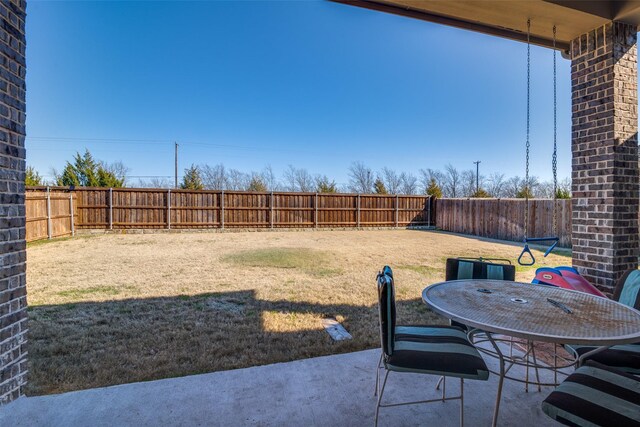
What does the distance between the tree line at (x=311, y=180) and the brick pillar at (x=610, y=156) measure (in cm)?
1373

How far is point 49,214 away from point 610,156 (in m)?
12.8

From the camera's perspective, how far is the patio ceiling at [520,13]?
2723 mm

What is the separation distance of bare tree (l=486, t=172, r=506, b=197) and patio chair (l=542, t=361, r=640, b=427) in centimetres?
2704

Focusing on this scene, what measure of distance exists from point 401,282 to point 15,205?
4.63 meters

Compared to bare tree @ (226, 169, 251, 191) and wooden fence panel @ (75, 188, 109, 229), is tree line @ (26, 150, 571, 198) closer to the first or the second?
bare tree @ (226, 169, 251, 191)

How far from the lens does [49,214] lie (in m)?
9.60

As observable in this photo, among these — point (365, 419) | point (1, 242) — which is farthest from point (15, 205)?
point (365, 419)

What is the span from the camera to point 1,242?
175 centimetres

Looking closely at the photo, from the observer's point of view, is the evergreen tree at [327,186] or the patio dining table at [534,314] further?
the evergreen tree at [327,186]

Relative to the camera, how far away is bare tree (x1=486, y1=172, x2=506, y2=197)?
82.6 feet

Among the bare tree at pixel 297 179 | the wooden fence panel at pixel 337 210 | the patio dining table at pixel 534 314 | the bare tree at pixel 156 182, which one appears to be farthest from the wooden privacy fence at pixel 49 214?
the bare tree at pixel 297 179

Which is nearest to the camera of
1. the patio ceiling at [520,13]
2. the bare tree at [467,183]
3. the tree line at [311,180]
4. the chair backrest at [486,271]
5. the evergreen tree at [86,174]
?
the chair backrest at [486,271]

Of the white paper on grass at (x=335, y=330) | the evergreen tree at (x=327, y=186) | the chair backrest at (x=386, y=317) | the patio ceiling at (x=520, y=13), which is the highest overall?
the patio ceiling at (x=520, y=13)

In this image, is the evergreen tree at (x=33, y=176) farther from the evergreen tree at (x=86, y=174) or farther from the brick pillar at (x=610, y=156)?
the brick pillar at (x=610, y=156)
